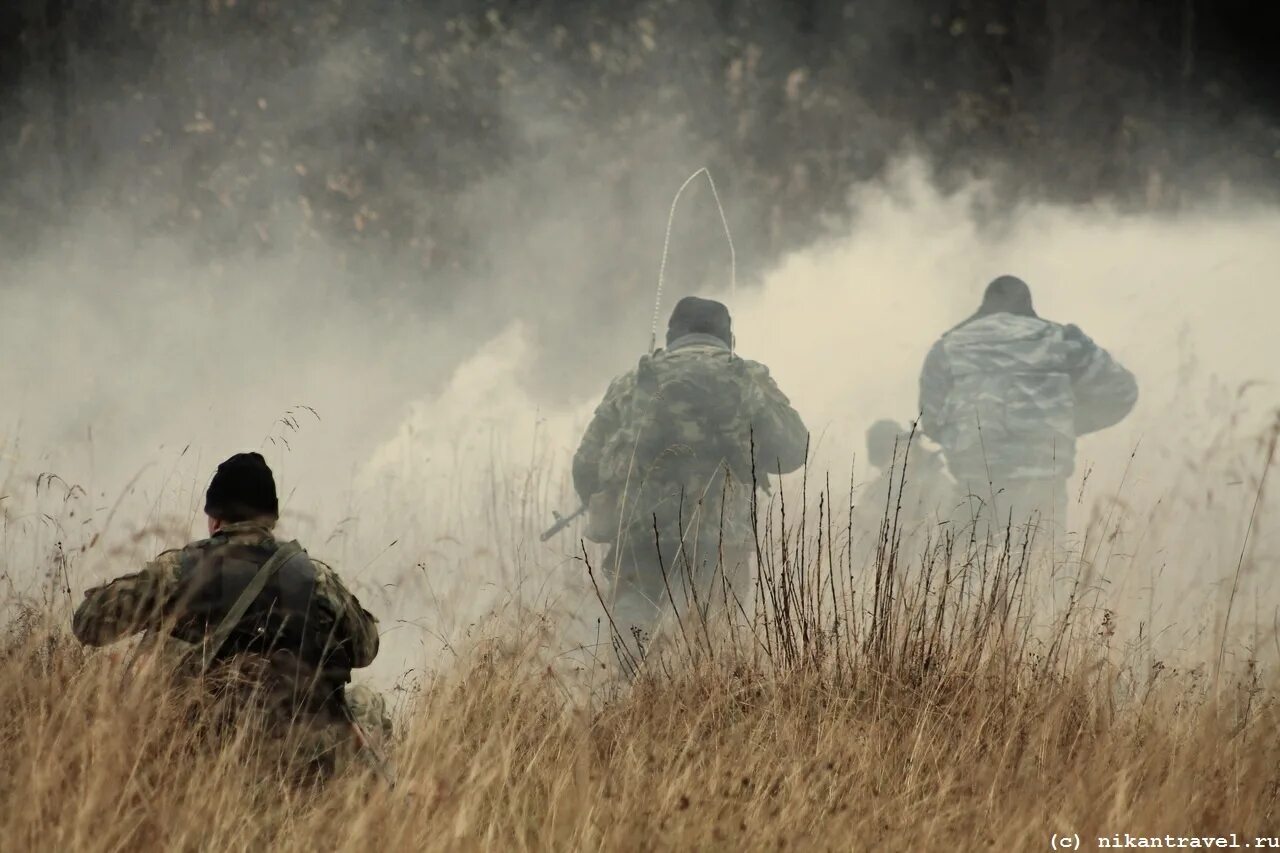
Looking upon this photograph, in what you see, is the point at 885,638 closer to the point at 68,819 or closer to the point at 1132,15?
the point at 68,819

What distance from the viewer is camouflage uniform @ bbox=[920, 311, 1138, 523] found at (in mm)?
5246

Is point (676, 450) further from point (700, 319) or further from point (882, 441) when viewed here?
point (882, 441)

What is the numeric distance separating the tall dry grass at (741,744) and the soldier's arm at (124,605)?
82 millimetres

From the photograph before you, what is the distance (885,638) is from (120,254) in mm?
10081

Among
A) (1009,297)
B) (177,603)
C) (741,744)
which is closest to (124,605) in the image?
(177,603)

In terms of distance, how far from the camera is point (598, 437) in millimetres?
4652

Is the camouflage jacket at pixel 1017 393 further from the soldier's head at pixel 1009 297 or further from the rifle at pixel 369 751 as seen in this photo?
the rifle at pixel 369 751

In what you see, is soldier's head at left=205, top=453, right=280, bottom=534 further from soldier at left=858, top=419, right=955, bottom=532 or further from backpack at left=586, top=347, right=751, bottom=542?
soldier at left=858, top=419, right=955, bottom=532

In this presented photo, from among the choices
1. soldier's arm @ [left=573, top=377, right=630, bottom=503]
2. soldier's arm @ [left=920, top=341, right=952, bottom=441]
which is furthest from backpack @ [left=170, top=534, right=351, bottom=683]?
soldier's arm @ [left=920, top=341, right=952, bottom=441]

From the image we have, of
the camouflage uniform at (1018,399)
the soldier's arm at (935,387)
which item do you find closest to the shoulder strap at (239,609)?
the camouflage uniform at (1018,399)

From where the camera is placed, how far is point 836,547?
3.37 m

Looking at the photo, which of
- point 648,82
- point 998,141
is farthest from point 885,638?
point 648,82

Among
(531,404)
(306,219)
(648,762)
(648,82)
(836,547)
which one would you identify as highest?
(648,82)

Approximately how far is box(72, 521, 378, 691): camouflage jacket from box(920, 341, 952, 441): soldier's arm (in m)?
3.61
